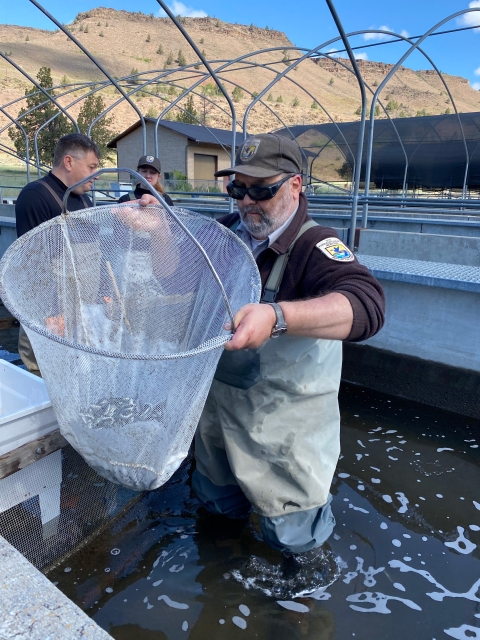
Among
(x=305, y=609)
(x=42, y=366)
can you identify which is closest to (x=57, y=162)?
(x=42, y=366)

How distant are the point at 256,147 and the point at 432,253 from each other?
4.33 metres

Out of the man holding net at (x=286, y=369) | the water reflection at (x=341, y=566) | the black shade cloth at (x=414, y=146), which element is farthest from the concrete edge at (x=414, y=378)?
the black shade cloth at (x=414, y=146)

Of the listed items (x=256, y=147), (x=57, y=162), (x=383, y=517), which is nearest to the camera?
(x=256, y=147)

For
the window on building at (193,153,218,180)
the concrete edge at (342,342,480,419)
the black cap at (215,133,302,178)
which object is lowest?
the concrete edge at (342,342,480,419)

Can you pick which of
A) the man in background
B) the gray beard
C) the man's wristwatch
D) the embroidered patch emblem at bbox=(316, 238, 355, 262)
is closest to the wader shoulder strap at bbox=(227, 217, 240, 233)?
the gray beard

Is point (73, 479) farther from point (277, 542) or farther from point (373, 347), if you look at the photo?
point (373, 347)

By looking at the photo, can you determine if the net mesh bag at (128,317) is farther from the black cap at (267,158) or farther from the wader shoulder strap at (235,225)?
the black cap at (267,158)

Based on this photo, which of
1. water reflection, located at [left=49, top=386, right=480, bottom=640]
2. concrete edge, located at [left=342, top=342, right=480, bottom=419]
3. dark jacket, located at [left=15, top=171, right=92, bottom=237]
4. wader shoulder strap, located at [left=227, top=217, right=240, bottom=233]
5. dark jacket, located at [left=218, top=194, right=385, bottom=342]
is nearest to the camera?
dark jacket, located at [left=218, top=194, right=385, bottom=342]

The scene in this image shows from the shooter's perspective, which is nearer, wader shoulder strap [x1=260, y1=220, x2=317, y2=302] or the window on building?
wader shoulder strap [x1=260, y1=220, x2=317, y2=302]

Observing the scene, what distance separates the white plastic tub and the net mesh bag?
286 millimetres

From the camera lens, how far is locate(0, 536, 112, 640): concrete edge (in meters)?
1.03

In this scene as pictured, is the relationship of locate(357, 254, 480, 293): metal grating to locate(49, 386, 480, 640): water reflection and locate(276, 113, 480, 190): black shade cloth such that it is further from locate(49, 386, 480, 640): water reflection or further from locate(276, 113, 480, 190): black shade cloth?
locate(276, 113, 480, 190): black shade cloth

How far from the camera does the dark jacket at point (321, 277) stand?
5.13 feet

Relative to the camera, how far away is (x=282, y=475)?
1.88 m
